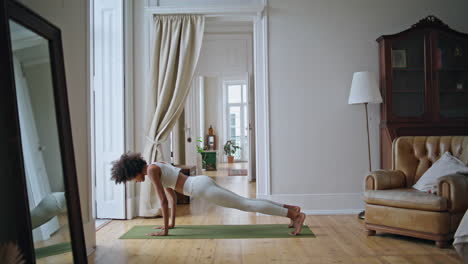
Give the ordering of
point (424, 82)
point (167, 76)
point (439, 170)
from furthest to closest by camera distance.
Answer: point (167, 76)
point (424, 82)
point (439, 170)

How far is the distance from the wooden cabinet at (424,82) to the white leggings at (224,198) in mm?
1833

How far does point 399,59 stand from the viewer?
4.44 meters

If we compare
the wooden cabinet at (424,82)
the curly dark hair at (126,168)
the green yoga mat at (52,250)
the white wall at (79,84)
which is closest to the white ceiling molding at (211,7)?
the white wall at (79,84)

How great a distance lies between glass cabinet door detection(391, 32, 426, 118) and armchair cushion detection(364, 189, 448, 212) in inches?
53.7

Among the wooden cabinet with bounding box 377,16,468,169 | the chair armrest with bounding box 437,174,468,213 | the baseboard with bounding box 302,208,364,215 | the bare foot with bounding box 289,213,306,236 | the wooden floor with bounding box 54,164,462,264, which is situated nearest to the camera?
the wooden floor with bounding box 54,164,462,264

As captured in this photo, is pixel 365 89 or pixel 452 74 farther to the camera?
pixel 452 74

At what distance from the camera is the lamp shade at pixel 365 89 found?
4.19 meters

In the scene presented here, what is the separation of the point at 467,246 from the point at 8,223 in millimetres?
2820

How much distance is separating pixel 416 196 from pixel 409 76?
6.01 feet

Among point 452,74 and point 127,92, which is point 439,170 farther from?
point 127,92

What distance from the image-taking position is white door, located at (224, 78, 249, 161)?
11.3 m

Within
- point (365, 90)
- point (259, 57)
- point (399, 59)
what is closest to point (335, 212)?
point (365, 90)

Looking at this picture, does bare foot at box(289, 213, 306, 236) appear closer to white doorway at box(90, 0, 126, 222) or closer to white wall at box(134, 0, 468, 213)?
white wall at box(134, 0, 468, 213)

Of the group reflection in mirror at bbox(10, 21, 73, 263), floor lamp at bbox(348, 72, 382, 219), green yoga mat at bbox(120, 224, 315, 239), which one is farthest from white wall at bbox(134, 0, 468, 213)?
reflection in mirror at bbox(10, 21, 73, 263)
